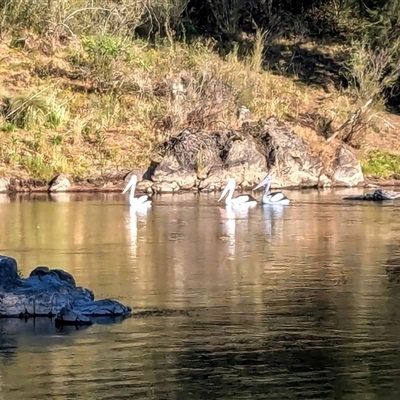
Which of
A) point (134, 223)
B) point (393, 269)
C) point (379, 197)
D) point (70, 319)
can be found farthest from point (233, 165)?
point (70, 319)

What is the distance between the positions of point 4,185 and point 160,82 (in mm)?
9709

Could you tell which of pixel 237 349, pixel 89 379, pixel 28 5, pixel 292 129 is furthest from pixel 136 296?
pixel 28 5

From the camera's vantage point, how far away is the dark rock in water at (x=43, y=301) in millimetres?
13492

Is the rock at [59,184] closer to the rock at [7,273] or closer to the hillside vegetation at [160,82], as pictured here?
the hillside vegetation at [160,82]

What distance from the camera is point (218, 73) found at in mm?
39531

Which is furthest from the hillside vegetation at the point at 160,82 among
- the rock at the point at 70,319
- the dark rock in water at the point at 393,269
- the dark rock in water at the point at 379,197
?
the rock at the point at 70,319

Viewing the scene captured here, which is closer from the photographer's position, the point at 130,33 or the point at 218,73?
the point at 218,73

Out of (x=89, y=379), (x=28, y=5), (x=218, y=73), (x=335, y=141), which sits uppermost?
(x=28, y=5)

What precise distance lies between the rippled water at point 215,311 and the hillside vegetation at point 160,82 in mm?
11383

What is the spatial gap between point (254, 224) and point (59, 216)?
4.51 metres

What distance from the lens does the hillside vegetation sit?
122ft

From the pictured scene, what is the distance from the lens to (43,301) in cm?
1355

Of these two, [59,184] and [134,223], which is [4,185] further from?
[134,223]

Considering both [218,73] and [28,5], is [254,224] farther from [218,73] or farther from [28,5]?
[28,5]
